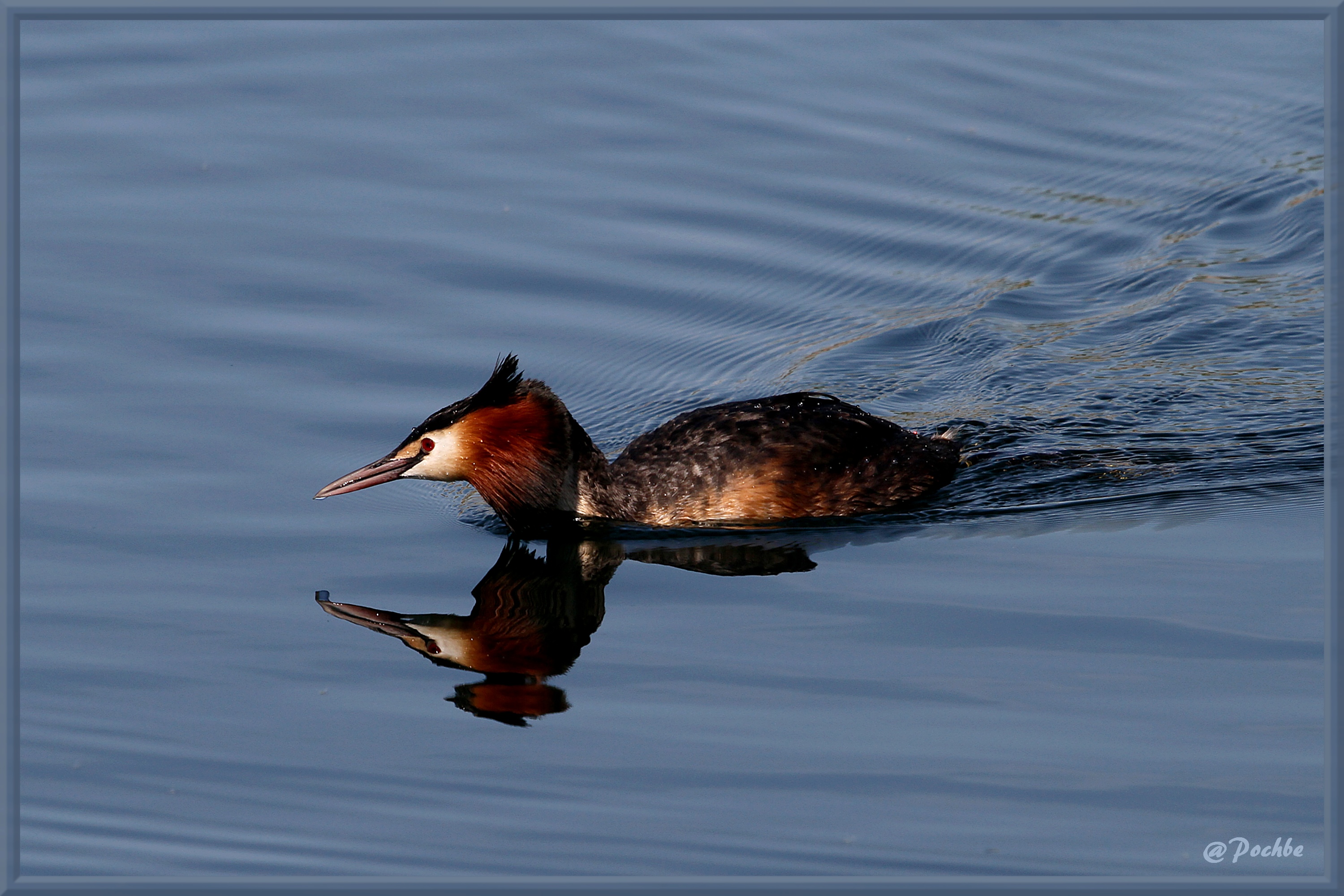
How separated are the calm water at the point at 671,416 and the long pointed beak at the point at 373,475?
393 mm

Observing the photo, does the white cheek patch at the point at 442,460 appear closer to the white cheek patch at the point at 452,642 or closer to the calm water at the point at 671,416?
the calm water at the point at 671,416

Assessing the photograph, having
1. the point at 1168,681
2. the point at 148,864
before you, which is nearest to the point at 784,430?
the point at 1168,681

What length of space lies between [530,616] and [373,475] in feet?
4.55

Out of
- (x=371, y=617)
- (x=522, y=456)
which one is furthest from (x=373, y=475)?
(x=371, y=617)

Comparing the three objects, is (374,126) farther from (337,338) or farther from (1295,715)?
(1295,715)

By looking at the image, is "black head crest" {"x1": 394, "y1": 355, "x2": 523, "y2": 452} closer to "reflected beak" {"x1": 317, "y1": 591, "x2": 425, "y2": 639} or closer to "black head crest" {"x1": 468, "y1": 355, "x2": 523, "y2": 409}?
"black head crest" {"x1": 468, "y1": 355, "x2": 523, "y2": 409}

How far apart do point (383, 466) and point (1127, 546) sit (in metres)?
4.39

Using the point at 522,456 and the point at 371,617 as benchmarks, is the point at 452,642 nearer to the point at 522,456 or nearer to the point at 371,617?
the point at 371,617

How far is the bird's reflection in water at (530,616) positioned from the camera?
7.90 meters

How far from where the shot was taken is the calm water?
6867mm

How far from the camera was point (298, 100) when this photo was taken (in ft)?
51.8

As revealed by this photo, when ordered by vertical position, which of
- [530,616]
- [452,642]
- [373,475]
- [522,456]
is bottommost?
[452,642]

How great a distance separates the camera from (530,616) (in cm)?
885

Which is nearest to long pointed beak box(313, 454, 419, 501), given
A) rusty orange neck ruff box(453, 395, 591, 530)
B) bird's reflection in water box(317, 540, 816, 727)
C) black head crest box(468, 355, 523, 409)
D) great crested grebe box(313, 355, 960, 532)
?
great crested grebe box(313, 355, 960, 532)
